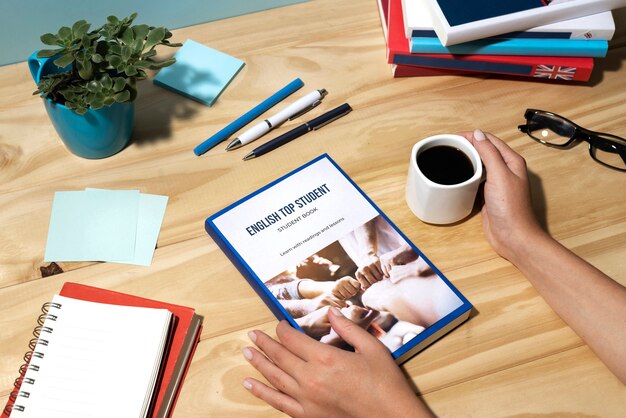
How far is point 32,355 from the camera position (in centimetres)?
81

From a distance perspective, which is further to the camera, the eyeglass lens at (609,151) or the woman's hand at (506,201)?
the eyeglass lens at (609,151)

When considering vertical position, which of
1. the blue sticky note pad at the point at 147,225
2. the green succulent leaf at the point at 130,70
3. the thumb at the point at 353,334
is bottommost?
the thumb at the point at 353,334

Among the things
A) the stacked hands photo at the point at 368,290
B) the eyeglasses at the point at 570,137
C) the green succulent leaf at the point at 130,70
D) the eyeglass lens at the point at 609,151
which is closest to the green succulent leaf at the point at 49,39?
the green succulent leaf at the point at 130,70

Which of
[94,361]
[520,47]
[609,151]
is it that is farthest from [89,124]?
[609,151]

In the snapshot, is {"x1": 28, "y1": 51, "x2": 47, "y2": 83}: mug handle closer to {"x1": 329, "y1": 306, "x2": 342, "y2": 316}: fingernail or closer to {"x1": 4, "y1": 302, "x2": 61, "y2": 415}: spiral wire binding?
{"x1": 4, "y1": 302, "x2": 61, "y2": 415}: spiral wire binding

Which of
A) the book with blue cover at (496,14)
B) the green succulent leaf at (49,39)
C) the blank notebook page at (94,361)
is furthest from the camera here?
the book with blue cover at (496,14)

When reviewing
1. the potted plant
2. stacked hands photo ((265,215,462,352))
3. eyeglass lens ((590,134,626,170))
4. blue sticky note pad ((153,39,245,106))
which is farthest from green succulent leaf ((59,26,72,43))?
eyeglass lens ((590,134,626,170))

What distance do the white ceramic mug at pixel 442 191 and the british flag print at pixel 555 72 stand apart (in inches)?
10.5

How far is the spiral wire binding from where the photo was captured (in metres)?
0.79

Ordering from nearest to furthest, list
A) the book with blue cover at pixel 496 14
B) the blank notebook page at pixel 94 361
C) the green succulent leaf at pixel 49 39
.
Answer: the blank notebook page at pixel 94 361, the green succulent leaf at pixel 49 39, the book with blue cover at pixel 496 14

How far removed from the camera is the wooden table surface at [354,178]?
821 millimetres

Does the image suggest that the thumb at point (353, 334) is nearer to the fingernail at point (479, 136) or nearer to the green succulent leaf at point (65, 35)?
the fingernail at point (479, 136)

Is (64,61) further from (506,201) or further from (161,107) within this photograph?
(506,201)

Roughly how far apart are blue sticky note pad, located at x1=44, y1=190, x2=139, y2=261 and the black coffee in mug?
43cm
